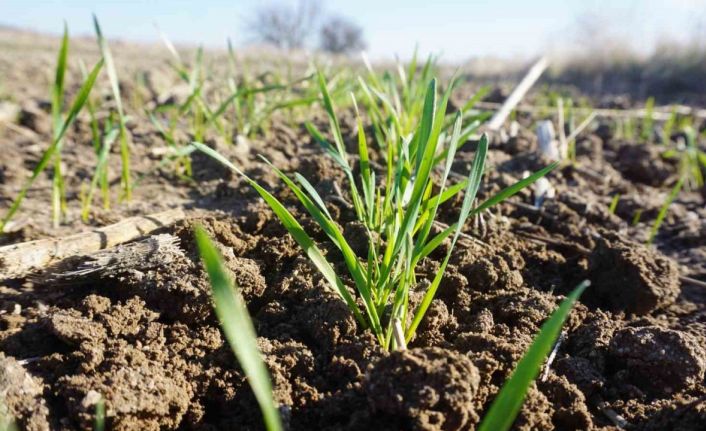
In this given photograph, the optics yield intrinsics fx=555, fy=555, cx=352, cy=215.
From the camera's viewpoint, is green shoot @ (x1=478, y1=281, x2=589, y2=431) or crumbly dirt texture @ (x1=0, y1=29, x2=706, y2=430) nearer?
green shoot @ (x1=478, y1=281, x2=589, y2=431)

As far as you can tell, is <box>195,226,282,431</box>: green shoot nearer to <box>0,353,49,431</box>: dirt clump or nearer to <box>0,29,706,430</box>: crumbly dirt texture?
<box>0,29,706,430</box>: crumbly dirt texture

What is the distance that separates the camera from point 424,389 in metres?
0.83

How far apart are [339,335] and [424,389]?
289 millimetres

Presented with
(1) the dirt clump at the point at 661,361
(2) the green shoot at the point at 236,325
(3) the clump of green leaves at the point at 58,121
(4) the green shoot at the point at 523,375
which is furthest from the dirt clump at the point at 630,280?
(3) the clump of green leaves at the point at 58,121

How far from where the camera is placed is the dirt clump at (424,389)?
2.73ft

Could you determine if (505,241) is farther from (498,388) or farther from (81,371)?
(81,371)

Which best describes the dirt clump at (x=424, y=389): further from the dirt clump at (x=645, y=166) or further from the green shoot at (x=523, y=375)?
the dirt clump at (x=645, y=166)

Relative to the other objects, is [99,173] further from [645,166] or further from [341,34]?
[341,34]

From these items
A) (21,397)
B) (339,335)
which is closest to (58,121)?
(21,397)

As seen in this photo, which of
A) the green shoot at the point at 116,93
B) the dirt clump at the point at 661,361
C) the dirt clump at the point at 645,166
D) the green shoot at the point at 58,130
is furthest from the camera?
the dirt clump at the point at 645,166

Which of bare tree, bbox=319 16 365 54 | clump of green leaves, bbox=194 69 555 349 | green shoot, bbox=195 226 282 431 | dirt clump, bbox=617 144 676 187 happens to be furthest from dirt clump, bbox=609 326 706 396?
bare tree, bbox=319 16 365 54

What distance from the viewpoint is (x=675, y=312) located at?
56.7 inches

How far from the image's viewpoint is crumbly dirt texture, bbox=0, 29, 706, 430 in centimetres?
89

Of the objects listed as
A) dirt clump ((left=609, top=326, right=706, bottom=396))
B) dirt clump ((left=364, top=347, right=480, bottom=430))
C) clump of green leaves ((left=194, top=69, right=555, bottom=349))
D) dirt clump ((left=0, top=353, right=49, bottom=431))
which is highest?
clump of green leaves ((left=194, top=69, right=555, bottom=349))
